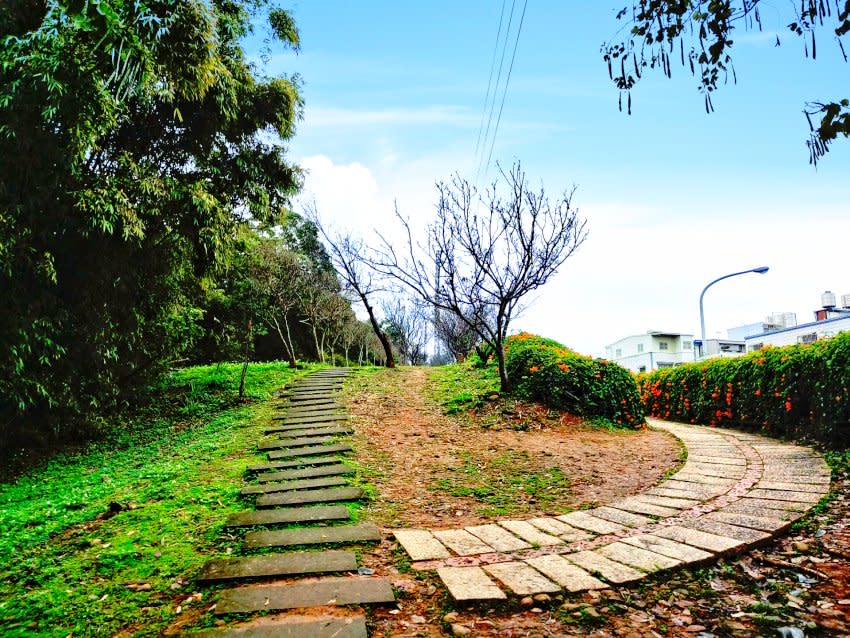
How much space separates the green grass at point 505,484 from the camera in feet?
12.5

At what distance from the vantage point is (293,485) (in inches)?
166

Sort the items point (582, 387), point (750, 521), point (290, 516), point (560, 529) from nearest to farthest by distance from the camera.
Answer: point (750, 521)
point (560, 529)
point (290, 516)
point (582, 387)

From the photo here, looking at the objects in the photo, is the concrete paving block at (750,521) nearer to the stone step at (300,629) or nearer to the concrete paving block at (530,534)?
the concrete paving block at (530,534)

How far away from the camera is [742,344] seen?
102ft

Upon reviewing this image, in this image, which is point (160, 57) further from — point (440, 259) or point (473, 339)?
point (473, 339)

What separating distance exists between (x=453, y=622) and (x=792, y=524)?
2.28 meters

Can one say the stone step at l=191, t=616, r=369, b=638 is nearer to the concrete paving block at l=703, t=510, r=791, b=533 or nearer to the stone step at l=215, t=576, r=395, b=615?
the stone step at l=215, t=576, r=395, b=615

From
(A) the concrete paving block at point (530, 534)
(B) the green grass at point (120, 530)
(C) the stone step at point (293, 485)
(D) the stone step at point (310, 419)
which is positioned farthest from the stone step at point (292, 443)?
(A) the concrete paving block at point (530, 534)

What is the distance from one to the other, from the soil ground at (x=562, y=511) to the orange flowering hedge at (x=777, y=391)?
4.50 ft

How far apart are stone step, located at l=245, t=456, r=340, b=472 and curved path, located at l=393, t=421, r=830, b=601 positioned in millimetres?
2121

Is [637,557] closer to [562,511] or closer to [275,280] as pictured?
[562,511]

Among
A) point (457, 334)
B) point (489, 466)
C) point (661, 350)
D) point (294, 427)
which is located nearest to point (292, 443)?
point (294, 427)

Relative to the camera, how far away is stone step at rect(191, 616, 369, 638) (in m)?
1.91

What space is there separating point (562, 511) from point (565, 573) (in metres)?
1.27
